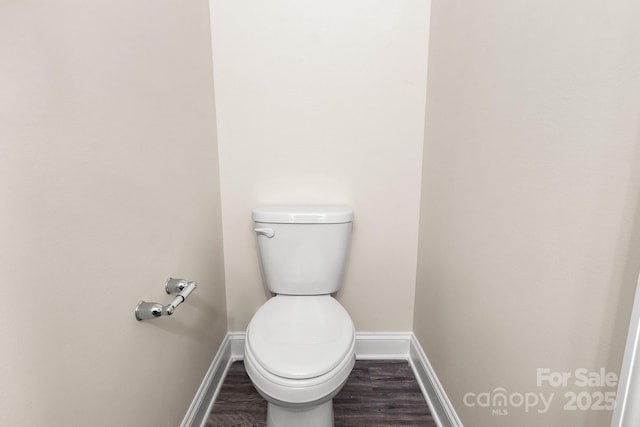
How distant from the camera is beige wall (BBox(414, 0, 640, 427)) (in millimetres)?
549

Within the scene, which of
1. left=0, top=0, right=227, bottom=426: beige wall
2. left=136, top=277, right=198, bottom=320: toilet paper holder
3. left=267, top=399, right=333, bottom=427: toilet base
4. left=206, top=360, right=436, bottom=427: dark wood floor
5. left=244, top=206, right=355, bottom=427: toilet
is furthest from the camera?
left=206, top=360, right=436, bottom=427: dark wood floor

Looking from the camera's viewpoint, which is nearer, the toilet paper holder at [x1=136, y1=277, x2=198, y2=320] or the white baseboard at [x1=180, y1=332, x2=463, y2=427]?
the toilet paper holder at [x1=136, y1=277, x2=198, y2=320]

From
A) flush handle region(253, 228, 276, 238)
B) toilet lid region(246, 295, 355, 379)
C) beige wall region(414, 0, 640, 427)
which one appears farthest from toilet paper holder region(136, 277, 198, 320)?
beige wall region(414, 0, 640, 427)

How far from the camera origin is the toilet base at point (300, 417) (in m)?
1.14

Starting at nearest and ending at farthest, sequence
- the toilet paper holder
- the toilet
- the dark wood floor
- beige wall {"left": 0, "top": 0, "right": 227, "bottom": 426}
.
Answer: beige wall {"left": 0, "top": 0, "right": 227, "bottom": 426}, the toilet paper holder, the toilet, the dark wood floor

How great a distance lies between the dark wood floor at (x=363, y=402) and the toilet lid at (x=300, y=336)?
435 mm

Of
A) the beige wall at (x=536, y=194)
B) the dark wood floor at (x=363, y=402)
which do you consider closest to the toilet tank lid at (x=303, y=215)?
the beige wall at (x=536, y=194)

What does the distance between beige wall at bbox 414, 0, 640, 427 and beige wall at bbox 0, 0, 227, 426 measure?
0.90 meters

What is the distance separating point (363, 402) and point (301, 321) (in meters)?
0.52

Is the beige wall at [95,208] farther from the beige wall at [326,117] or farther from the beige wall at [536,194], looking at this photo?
the beige wall at [536,194]

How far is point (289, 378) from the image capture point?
94 cm

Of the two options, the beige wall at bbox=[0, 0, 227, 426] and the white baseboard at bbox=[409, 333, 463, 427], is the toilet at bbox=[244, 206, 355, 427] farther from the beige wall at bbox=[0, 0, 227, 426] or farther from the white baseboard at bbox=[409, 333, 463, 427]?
the white baseboard at bbox=[409, 333, 463, 427]

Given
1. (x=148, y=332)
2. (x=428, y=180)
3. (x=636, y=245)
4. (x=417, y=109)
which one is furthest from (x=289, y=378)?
(x=417, y=109)

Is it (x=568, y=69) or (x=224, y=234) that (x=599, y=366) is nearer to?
(x=568, y=69)
